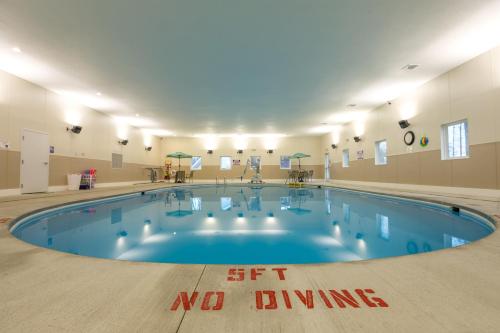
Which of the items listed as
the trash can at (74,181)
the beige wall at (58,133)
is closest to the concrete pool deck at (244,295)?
the beige wall at (58,133)

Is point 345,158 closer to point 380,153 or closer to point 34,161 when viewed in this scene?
point 380,153

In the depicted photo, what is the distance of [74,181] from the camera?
28.2 feet

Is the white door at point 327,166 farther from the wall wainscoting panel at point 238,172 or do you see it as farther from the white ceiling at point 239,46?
the white ceiling at point 239,46

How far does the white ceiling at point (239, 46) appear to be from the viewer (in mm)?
4020

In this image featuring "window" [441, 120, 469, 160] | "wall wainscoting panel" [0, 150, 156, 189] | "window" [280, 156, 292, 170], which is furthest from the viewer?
"window" [280, 156, 292, 170]

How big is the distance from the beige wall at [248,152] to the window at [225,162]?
0.25 meters

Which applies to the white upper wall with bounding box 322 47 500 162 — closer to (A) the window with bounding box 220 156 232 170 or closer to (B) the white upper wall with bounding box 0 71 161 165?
(A) the window with bounding box 220 156 232 170

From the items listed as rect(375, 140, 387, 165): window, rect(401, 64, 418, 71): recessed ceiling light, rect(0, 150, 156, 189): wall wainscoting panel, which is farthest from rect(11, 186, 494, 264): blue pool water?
rect(375, 140, 387, 165): window

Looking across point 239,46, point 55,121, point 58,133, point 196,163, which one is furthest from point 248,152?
point 239,46

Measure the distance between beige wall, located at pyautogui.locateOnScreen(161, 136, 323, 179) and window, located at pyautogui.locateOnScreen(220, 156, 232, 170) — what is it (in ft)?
0.81

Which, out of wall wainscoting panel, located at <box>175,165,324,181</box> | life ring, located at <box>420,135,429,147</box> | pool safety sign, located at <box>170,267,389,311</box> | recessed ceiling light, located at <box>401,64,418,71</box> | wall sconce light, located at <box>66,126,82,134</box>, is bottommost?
pool safety sign, located at <box>170,267,389,311</box>

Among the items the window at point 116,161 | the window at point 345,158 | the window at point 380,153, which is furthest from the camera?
the window at point 345,158

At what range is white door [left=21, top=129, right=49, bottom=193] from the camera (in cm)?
697

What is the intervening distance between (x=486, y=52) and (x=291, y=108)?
5.69m
